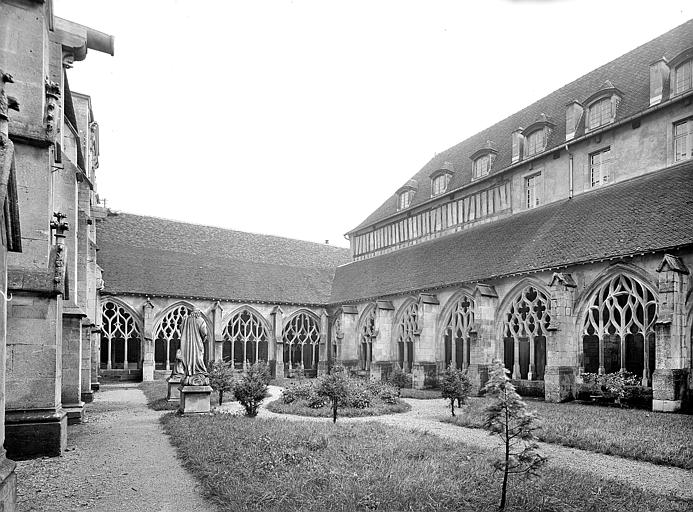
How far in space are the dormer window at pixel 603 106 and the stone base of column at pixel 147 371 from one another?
24005 millimetres

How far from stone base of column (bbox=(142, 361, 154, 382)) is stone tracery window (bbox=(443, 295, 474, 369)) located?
50.7 feet

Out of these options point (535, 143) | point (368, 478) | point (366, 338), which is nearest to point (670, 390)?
point (368, 478)

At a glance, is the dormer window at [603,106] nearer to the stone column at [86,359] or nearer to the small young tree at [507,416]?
the small young tree at [507,416]

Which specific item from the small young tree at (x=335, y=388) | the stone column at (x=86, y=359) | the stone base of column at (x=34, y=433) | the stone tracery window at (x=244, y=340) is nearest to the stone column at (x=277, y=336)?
the stone tracery window at (x=244, y=340)

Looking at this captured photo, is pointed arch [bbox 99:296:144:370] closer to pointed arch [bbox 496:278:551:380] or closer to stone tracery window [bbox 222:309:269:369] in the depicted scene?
stone tracery window [bbox 222:309:269:369]

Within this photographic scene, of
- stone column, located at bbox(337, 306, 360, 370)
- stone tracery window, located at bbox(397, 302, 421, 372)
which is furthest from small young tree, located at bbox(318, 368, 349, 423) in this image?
stone column, located at bbox(337, 306, 360, 370)

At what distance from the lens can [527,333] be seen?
67.9 feet

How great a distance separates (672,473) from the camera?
866 centimetres

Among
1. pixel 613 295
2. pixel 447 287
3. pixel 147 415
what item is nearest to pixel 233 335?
pixel 447 287

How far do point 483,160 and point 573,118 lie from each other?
5.27 metres

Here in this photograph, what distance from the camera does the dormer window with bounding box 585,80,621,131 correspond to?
20.8 m

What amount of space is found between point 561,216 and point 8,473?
67.9 ft

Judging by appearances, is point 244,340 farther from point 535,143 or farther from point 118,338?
point 535,143

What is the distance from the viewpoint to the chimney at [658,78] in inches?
750
